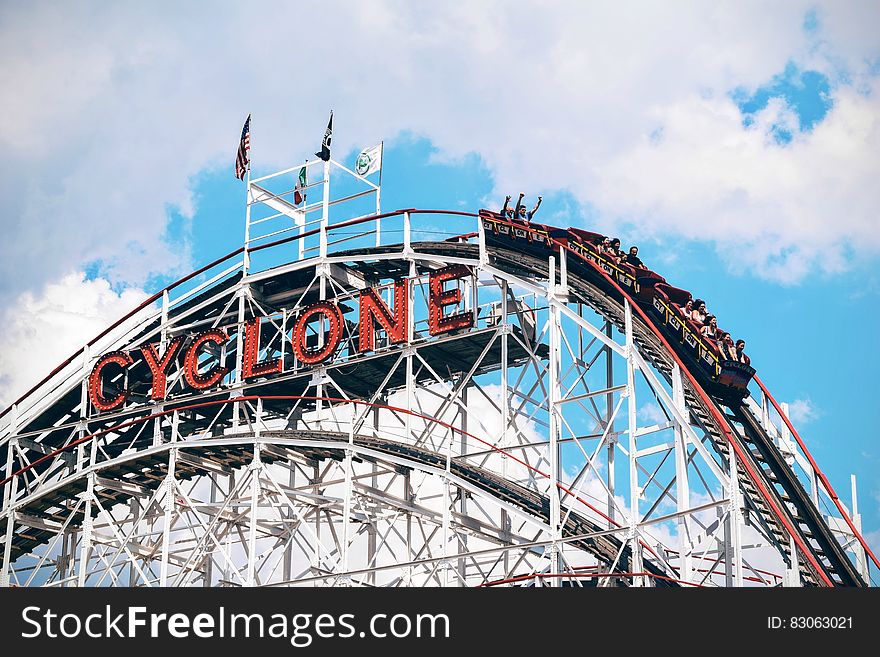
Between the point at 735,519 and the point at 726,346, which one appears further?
the point at 726,346

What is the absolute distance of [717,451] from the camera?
138 ft

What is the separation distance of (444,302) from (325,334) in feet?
16.1

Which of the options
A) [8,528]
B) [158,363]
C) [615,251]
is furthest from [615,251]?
[8,528]

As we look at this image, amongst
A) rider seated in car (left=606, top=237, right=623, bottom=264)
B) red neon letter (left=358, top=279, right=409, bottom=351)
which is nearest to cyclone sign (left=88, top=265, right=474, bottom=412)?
red neon letter (left=358, top=279, right=409, bottom=351)

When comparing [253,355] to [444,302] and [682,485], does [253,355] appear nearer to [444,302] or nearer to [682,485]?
[444,302]

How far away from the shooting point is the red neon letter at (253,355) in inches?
2056

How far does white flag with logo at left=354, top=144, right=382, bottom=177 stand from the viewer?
2159 inches

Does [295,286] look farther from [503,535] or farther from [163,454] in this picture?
[503,535]

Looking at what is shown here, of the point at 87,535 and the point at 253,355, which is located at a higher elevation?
the point at 253,355

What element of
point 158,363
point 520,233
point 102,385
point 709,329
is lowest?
point 709,329

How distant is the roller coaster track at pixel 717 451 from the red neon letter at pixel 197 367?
697 cm
